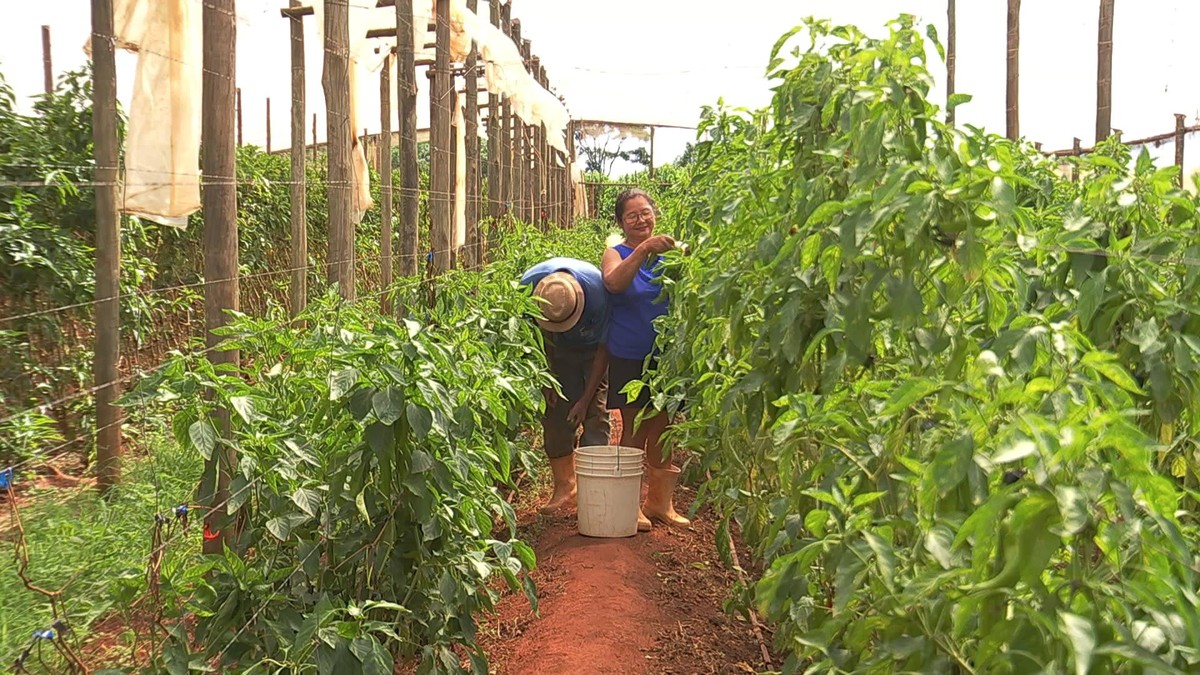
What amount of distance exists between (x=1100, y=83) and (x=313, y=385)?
9.02 metres

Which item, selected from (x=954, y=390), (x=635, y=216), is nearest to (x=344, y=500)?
(x=954, y=390)

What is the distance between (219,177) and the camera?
3441 mm

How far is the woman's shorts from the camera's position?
582cm

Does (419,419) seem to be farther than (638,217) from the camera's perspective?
No

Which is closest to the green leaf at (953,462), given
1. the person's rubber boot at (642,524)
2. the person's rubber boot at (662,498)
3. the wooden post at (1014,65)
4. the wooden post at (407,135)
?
the person's rubber boot at (642,524)

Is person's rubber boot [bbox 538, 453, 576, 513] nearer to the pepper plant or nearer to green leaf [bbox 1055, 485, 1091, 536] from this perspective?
the pepper plant

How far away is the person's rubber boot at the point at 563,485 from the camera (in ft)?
19.9

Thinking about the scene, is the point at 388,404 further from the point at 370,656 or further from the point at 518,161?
the point at 518,161

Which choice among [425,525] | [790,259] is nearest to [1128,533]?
[790,259]

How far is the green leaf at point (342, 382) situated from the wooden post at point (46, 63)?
306 inches

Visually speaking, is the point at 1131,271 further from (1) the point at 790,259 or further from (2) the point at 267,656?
(2) the point at 267,656

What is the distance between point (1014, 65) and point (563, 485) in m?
8.39

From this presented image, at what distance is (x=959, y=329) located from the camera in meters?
2.25

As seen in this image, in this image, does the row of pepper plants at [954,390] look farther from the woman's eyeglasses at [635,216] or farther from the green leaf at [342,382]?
the woman's eyeglasses at [635,216]
